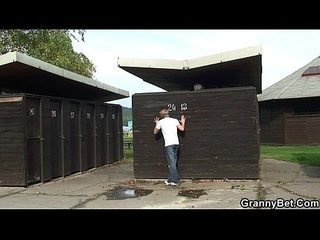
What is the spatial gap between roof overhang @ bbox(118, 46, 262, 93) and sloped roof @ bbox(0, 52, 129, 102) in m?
1.60

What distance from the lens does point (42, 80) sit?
11984 millimetres

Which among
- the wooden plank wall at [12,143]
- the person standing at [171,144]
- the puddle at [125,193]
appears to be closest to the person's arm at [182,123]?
the person standing at [171,144]

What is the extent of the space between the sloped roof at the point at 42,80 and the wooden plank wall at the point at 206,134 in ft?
7.14

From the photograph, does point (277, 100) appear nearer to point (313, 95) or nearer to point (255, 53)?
point (313, 95)

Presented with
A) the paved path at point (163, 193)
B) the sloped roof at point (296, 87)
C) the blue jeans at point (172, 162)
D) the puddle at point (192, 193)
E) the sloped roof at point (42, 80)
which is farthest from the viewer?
the sloped roof at point (296, 87)

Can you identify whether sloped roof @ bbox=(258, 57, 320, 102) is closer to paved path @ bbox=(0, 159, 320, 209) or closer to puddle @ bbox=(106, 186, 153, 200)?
paved path @ bbox=(0, 159, 320, 209)

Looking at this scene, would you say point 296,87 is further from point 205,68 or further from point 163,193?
point 163,193

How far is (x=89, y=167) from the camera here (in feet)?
46.2

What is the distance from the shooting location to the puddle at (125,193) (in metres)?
8.79

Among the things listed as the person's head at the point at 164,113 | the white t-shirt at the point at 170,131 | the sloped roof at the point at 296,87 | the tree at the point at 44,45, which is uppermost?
the tree at the point at 44,45

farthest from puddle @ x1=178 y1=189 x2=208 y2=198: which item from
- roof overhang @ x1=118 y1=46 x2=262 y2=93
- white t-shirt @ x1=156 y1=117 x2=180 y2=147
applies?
roof overhang @ x1=118 y1=46 x2=262 y2=93

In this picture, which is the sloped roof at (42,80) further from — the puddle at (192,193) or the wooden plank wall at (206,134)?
the puddle at (192,193)
